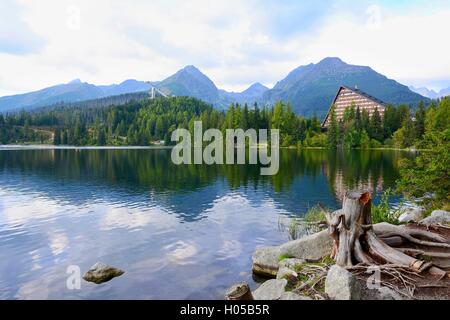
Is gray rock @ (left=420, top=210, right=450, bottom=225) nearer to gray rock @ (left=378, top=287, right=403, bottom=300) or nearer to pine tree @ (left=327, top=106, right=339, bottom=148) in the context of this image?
gray rock @ (left=378, top=287, right=403, bottom=300)

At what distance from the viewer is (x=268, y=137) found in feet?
473

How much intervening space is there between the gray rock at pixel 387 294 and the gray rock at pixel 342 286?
76cm

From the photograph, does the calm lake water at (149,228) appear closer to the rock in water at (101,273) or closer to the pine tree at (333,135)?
the rock in water at (101,273)

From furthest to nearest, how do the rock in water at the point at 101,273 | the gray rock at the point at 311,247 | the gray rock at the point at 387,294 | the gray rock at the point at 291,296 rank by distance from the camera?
1. the rock in water at the point at 101,273
2. the gray rock at the point at 311,247
3. the gray rock at the point at 291,296
4. the gray rock at the point at 387,294

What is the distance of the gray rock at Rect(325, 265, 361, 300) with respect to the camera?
995 centimetres

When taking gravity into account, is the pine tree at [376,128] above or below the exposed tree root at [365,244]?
above

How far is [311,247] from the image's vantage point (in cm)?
1567

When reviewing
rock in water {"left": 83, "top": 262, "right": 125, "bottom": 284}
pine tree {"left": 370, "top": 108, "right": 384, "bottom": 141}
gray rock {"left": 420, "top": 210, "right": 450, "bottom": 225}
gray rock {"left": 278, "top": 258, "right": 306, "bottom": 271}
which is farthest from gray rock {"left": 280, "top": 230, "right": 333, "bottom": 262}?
pine tree {"left": 370, "top": 108, "right": 384, "bottom": 141}

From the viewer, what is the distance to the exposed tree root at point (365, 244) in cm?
1219

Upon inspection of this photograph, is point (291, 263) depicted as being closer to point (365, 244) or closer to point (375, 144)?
point (365, 244)

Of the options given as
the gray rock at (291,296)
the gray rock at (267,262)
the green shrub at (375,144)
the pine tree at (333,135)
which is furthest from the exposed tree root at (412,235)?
the green shrub at (375,144)

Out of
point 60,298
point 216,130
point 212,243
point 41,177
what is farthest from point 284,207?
point 216,130

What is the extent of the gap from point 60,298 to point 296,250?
10.2 m
